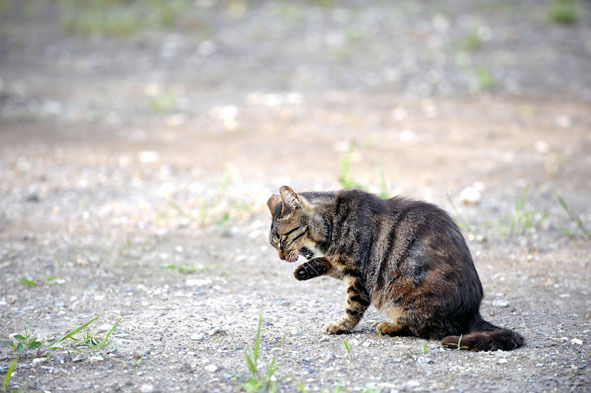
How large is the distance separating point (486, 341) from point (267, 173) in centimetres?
371

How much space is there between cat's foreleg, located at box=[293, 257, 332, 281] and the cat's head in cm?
11

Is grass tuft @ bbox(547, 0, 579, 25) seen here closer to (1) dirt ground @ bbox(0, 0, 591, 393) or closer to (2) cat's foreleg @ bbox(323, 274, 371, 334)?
(1) dirt ground @ bbox(0, 0, 591, 393)

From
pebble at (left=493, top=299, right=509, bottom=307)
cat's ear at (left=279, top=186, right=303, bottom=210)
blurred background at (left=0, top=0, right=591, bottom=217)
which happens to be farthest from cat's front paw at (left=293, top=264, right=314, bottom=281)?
blurred background at (left=0, top=0, right=591, bottom=217)

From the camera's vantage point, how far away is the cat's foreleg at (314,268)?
3.98 m

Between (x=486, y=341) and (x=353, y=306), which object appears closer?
(x=486, y=341)

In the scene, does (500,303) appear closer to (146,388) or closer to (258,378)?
(258,378)

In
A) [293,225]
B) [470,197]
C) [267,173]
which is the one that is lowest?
[470,197]

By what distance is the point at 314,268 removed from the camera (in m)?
3.99

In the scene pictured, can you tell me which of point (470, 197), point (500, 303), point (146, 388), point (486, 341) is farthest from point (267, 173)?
point (146, 388)

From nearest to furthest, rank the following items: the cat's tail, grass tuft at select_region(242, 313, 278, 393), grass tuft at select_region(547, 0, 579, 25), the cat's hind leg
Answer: grass tuft at select_region(242, 313, 278, 393)
the cat's tail
the cat's hind leg
grass tuft at select_region(547, 0, 579, 25)

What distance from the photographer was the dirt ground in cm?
368

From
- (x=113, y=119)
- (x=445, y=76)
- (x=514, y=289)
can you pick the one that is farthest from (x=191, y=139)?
(x=514, y=289)

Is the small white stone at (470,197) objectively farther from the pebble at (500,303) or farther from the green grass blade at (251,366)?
the green grass blade at (251,366)

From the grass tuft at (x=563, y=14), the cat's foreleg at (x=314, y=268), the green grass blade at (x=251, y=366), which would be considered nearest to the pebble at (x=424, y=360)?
the cat's foreleg at (x=314, y=268)
